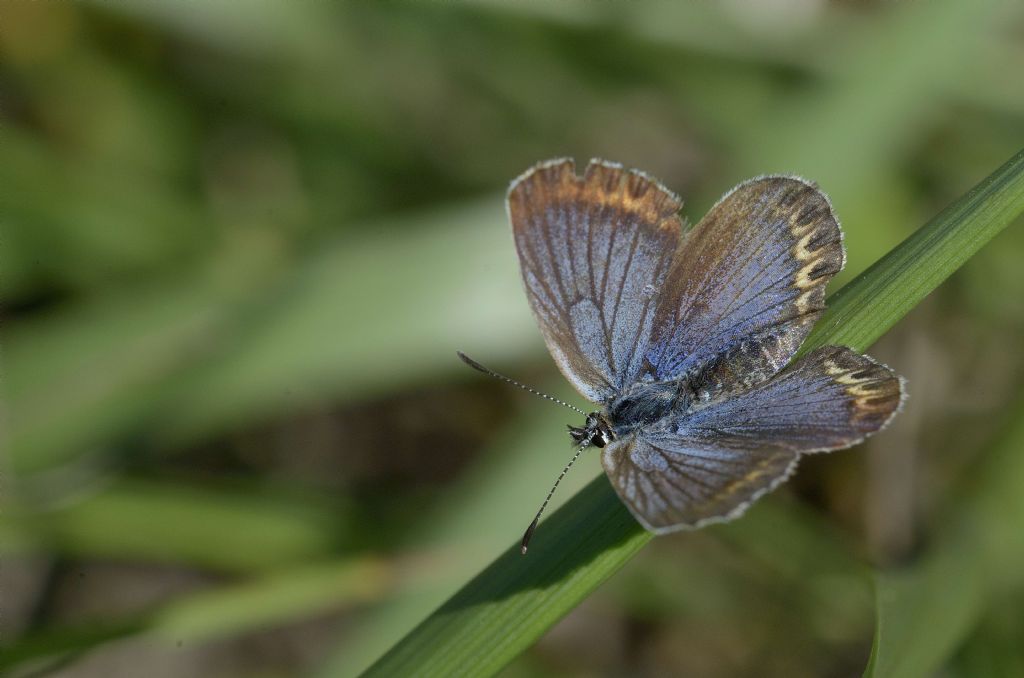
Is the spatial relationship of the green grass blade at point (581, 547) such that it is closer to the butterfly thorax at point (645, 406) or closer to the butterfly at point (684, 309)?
the butterfly at point (684, 309)

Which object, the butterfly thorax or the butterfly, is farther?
the butterfly thorax

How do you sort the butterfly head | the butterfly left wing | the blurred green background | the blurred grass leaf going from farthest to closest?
the blurred green background → the butterfly head → the blurred grass leaf → the butterfly left wing

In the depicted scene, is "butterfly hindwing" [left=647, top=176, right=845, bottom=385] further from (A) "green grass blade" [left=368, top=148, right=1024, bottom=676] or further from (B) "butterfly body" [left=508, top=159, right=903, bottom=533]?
(A) "green grass blade" [left=368, top=148, right=1024, bottom=676]

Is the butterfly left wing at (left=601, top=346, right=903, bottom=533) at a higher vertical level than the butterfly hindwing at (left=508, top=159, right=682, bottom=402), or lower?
lower

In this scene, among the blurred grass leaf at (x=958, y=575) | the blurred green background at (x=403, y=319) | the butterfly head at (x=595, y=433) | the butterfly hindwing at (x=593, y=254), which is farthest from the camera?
the blurred green background at (x=403, y=319)

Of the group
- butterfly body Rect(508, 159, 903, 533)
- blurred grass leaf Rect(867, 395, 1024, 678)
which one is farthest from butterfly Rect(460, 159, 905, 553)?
blurred grass leaf Rect(867, 395, 1024, 678)

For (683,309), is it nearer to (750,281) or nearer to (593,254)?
(750,281)

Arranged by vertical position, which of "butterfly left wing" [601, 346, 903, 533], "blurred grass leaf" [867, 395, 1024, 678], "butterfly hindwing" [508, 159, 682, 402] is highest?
"butterfly hindwing" [508, 159, 682, 402]

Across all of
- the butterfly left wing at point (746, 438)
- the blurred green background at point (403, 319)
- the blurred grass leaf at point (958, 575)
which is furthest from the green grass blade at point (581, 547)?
the blurred green background at point (403, 319)
